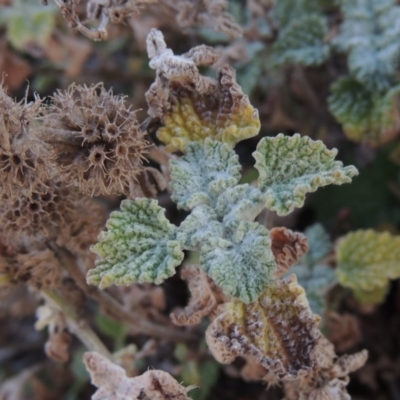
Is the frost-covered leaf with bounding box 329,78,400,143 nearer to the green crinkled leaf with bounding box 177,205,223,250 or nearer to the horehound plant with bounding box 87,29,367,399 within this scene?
the horehound plant with bounding box 87,29,367,399

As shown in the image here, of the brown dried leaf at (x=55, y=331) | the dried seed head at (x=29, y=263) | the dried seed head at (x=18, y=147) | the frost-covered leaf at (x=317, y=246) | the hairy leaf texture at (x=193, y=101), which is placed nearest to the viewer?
the dried seed head at (x=18, y=147)

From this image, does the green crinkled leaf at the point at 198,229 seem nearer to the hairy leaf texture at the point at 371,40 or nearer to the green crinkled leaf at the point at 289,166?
the green crinkled leaf at the point at 289,166

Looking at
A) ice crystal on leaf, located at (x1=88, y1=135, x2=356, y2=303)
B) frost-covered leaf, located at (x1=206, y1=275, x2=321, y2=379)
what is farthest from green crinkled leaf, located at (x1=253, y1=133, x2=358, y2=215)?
frost-covered leaf, located at (x1=206, y1=275, x2=321, y2=379)

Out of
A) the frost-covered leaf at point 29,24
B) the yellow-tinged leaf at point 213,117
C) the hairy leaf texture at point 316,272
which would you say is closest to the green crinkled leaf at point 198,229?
the yellow-tinged leaf at point 213,117

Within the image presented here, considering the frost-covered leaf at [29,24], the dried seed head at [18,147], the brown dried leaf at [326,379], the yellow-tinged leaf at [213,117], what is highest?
the frost-covered leaf at [29,24]

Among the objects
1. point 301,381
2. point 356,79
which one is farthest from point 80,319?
point 356,79

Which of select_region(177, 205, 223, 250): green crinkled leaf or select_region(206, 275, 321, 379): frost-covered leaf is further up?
select_region(177, 205, 223, 250): green crinkled leaf

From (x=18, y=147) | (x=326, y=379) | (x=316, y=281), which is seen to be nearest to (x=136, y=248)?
(x=18, y=147)
